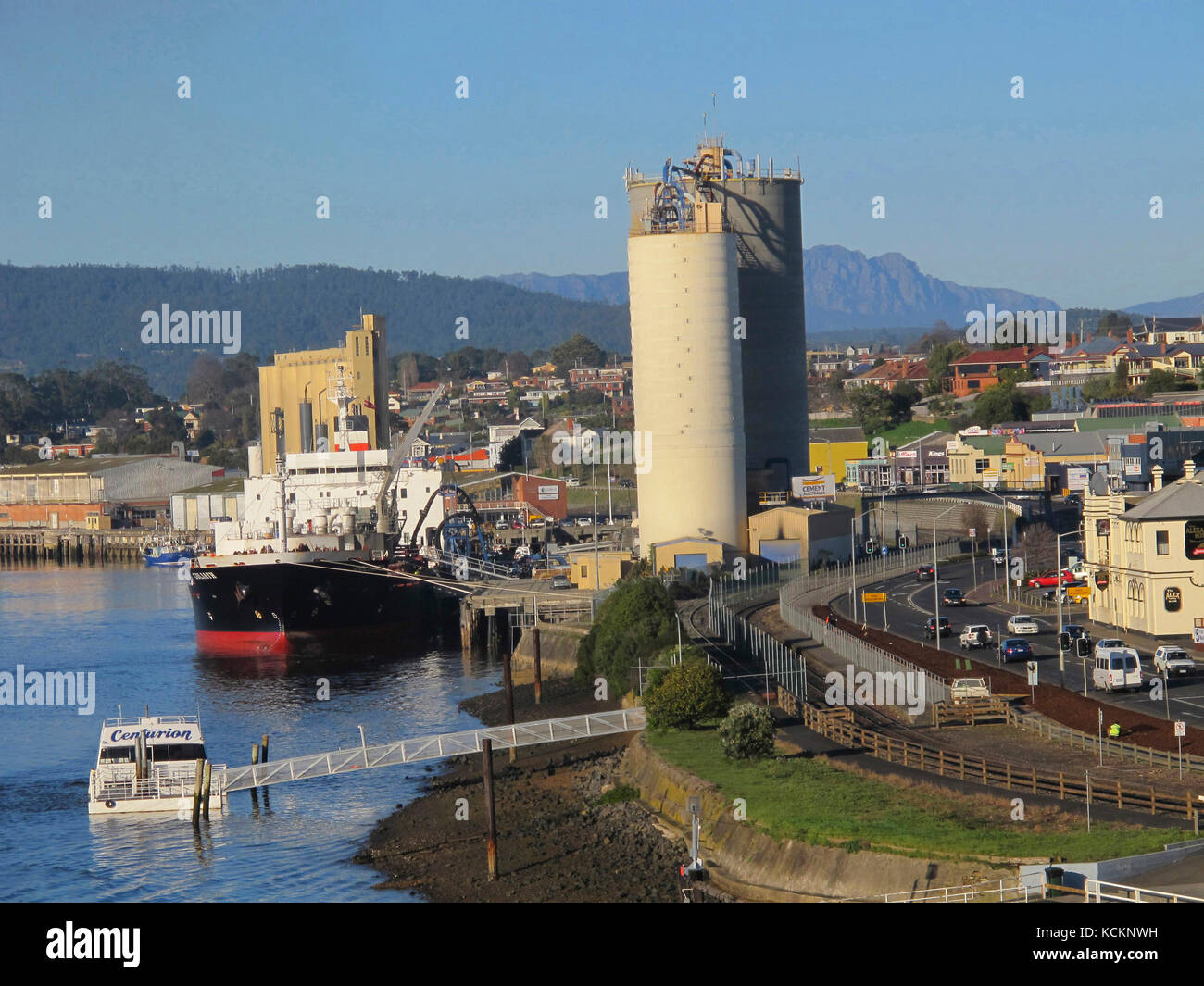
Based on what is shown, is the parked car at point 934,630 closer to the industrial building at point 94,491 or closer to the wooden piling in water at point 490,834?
the wooden piling in water at point 490,834

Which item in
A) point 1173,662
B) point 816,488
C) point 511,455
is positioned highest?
point 816,488

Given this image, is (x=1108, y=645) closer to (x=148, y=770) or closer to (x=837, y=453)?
(x=148, y=770)

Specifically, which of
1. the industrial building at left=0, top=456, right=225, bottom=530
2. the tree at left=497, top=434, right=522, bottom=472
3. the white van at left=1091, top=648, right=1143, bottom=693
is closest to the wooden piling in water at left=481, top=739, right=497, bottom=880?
the white van at left=1091, top=648, right=1143, bottom=693

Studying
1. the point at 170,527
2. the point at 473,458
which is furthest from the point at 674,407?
the point at 170,527

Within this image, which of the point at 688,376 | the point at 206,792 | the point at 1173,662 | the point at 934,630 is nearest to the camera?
the point at 206,792

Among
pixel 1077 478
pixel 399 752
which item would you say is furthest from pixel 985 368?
pixel 399 752

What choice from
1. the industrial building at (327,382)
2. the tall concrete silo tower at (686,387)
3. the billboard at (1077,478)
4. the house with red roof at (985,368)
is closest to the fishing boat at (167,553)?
the industrial building at (327,382)
